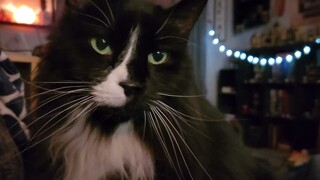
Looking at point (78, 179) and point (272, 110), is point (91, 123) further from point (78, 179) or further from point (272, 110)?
point (272, 110)

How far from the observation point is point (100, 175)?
2.27 feet

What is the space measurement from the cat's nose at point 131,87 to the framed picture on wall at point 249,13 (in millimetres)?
3947

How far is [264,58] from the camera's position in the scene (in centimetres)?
400

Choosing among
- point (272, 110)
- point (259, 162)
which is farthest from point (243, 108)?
point (259, 162)

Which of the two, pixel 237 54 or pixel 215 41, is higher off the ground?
pixel 215 41

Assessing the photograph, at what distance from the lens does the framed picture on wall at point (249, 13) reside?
167 inches

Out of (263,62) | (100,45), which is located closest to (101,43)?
(100,45)

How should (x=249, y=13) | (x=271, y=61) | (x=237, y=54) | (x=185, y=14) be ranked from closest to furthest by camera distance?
(x=185, y=14) → (x=271, y=61) → (x=237, y=54) → (x=249, y=13)

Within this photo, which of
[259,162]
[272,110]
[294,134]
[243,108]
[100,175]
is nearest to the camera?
[100,175]

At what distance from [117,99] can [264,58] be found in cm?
365

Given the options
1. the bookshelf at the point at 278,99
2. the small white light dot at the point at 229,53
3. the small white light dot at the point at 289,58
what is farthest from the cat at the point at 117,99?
the small white light dot at the point at 229,53

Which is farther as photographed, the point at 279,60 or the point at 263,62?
the point at 263,62

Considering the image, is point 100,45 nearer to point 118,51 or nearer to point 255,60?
point 118,51

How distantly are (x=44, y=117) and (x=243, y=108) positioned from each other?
378cm
